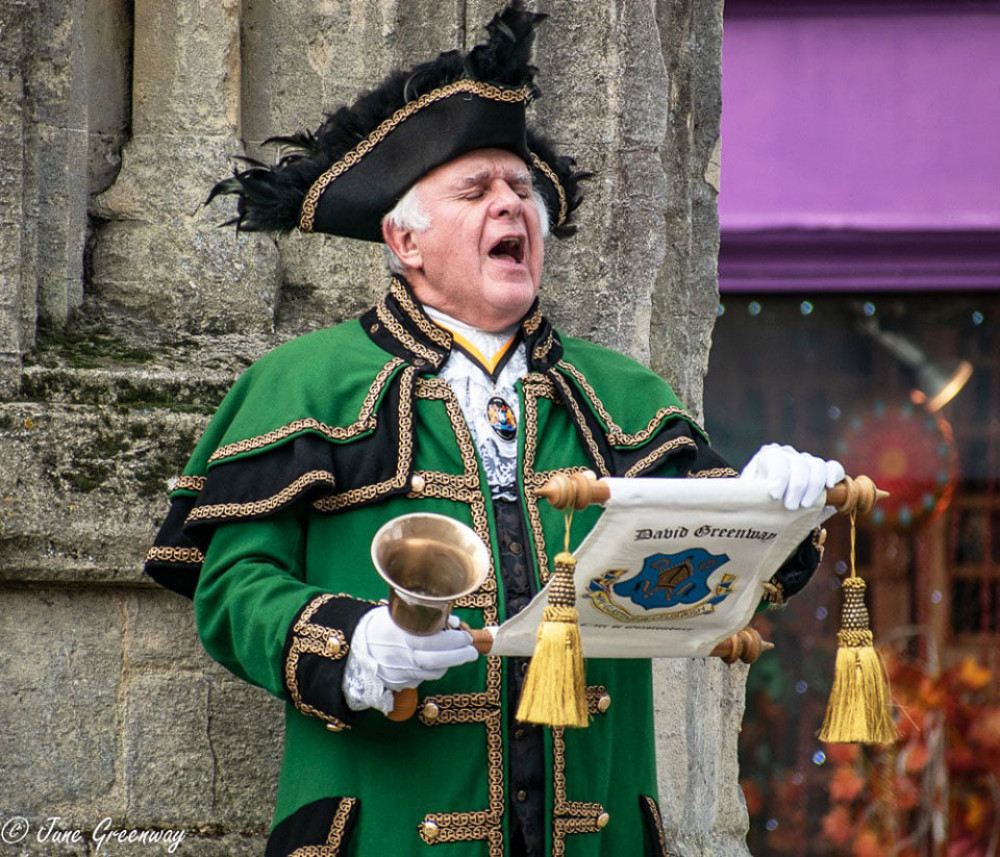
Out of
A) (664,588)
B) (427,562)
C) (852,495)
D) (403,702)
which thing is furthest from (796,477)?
(403,702)

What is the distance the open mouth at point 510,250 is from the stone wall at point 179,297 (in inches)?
Result: 31.6

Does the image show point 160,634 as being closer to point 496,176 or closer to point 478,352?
point 478,352

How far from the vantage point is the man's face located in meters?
3.63

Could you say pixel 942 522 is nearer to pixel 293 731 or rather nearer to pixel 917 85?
pixel 917 85

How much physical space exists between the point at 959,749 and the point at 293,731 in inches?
169

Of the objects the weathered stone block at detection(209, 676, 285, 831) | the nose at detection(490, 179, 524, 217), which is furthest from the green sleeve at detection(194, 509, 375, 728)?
the weathered stone block at detection(209, 676, 285, 831)

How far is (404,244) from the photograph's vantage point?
373 centimetres

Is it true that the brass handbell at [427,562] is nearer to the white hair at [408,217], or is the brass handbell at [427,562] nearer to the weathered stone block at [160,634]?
the white hair at [408,217]

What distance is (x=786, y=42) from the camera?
7.13m

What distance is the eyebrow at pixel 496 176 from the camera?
3.65 meters

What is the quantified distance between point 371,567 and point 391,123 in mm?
816

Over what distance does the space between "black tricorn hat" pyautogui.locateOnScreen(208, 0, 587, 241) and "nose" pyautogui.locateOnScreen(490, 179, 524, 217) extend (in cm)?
8

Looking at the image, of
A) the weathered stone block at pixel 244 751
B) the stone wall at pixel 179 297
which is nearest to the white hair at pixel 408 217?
the stone wall at pixel 179 297

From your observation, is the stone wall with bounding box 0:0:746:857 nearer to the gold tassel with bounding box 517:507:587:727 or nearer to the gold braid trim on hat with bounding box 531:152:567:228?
the gold braid trim on hat with bounding box 531:152:567:228
